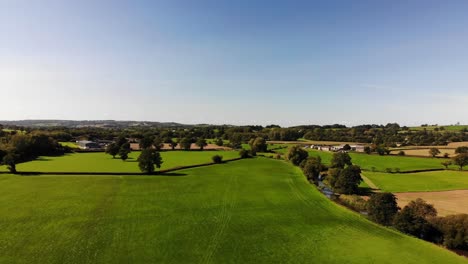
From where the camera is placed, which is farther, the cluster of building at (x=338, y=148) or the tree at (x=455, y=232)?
the cluster of building at (x=338, y=148)

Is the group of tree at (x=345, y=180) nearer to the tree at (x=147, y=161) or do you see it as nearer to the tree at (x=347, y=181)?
the tree at (x=347, y=181)

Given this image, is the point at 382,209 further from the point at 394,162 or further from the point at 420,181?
the point at 394,162

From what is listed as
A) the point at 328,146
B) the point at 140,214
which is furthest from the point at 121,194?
the point at 328,146

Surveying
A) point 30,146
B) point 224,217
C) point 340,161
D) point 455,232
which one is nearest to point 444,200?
point 455,232

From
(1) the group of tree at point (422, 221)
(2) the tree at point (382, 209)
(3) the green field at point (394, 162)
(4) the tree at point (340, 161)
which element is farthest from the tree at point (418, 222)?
(3) the green field at point (394, 162)

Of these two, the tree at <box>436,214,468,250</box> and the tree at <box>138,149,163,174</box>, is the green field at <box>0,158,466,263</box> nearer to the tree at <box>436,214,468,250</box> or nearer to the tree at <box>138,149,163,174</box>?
the tree at <box>436,214,468,250</box>

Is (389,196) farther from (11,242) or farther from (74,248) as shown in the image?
(11,242)
